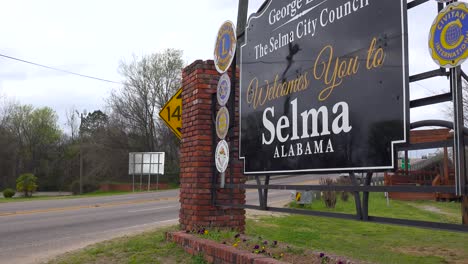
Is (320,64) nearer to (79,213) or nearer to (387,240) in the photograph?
(387,240)

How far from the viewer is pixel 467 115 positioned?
67.4 feet

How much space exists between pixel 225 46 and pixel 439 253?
509 cm

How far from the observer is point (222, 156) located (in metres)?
6.54

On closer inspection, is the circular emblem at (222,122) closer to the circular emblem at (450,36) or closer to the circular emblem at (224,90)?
the circular emblem at (224,90)

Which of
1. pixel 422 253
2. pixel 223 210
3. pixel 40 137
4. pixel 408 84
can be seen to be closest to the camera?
pixel 408 84

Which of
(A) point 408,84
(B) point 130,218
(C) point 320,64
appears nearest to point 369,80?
(A) point 408,84

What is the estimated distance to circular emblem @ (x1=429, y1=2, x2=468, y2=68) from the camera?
3.25 m

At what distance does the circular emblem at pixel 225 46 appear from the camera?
662cm

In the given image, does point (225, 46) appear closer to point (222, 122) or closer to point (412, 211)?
point (222, 122)

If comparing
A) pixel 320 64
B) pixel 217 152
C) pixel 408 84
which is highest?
pixel 320 64

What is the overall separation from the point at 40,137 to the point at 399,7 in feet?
239

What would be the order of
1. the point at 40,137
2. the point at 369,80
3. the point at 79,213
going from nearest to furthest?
the point at 369,80 < the point at 79,213 < the point at 40,137

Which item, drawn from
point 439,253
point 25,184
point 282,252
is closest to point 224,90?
point 282,252

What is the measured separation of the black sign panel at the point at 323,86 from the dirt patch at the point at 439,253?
149 inches
